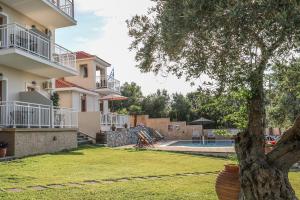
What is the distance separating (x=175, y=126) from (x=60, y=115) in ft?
67.2

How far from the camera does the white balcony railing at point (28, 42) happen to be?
1634 centimetres

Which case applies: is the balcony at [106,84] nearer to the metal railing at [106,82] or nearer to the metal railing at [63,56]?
the metal railing at [106,82]

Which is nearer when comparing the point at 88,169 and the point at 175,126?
the point at 88,169

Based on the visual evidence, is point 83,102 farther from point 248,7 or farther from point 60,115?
point 248,7

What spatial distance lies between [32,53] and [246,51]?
15157mm

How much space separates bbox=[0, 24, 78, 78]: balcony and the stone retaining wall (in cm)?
579

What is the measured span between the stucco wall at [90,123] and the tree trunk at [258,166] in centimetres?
2173

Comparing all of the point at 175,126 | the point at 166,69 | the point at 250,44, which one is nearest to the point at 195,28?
the point at 250,44

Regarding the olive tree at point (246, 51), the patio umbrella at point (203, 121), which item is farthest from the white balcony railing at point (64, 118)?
the patio umbrella at point (203, 121)

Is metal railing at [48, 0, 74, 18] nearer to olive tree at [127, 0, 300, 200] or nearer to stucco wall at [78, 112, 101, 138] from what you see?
stucco wall at [78, 112, 101, 138]

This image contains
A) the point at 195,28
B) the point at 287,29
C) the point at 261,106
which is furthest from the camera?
the point at 261,106

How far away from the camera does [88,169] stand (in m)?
12.0

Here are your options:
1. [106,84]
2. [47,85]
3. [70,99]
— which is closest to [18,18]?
[47,85]

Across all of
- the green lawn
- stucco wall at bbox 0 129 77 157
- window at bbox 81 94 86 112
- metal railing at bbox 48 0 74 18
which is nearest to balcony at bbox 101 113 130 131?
window at bbox 81 94 86 112
